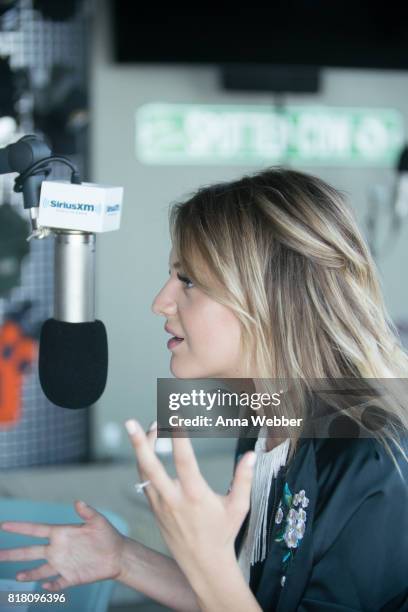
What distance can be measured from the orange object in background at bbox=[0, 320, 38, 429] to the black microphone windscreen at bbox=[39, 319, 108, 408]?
1802 millimetres

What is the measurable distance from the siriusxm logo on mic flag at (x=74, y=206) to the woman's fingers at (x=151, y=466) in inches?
7.5

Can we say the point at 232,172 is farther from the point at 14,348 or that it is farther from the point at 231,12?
the point at 14,348

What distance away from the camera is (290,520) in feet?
2.73

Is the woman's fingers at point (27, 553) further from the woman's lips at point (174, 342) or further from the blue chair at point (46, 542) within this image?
the woman's lips at point (174, 342)

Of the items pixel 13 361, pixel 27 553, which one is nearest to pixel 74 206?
pixel 27 553

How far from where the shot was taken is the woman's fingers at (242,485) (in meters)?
0.70

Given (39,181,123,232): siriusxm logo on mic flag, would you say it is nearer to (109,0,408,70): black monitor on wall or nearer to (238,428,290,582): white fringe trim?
(238,428,290,582): white fringe trim

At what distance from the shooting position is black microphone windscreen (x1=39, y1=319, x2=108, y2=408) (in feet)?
2.70

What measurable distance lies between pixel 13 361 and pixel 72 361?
1.87 m

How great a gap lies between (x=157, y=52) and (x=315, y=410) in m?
1.98

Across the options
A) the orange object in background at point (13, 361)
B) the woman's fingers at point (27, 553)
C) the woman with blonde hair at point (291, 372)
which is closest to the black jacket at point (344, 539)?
the woman with blonde hair at point (291, 372)

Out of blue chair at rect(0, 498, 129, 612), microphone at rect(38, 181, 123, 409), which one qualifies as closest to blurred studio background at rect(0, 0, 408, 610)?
blue chair at rect(0, 498, 129, 612)

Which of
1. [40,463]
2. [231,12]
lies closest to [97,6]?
[231,12]

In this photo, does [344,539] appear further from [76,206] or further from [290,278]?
[76,206]
